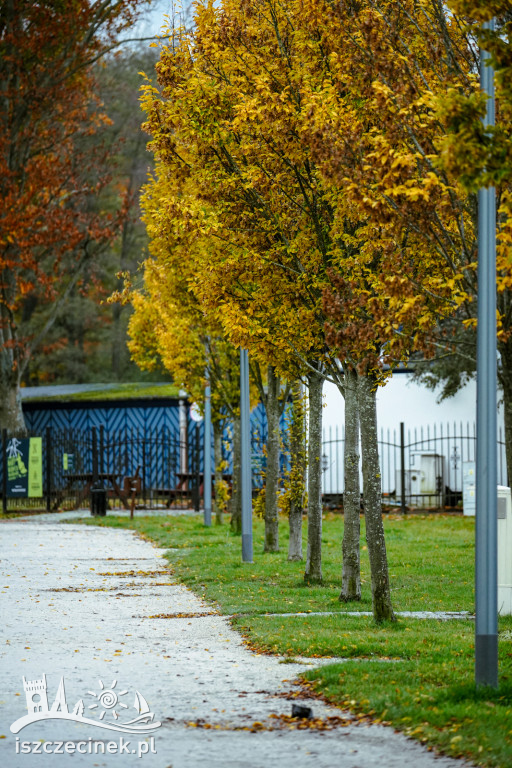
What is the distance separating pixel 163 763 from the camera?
545cm

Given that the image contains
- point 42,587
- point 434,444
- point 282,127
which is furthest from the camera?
point 434,444

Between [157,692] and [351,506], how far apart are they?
198 inches

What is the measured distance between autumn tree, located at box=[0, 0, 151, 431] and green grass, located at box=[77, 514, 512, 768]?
48.7ft

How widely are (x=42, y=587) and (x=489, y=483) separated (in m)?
7.78

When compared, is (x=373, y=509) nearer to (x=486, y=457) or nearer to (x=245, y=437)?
(x=486, y=457)

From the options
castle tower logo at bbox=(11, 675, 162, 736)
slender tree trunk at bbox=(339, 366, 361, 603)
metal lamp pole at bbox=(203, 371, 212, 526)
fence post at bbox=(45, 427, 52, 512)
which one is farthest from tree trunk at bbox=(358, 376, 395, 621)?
fence post at bbox=(45, 427, 52, 512)

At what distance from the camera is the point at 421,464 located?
2864cm

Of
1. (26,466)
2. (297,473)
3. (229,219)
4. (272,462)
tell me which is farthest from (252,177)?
(26,466)

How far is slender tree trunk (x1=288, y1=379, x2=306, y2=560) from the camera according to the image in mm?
15438

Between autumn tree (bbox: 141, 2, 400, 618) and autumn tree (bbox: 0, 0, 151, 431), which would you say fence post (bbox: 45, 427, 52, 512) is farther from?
autumn tree (bbox: 141, 2, 400, 618)

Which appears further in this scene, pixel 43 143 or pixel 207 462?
pixel 43 143

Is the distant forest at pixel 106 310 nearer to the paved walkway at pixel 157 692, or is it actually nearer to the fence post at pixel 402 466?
the fence post at pixel 402 466

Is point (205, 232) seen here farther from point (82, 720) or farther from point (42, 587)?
point (82, 720)

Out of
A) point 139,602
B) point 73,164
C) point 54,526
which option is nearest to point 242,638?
point 139,602
